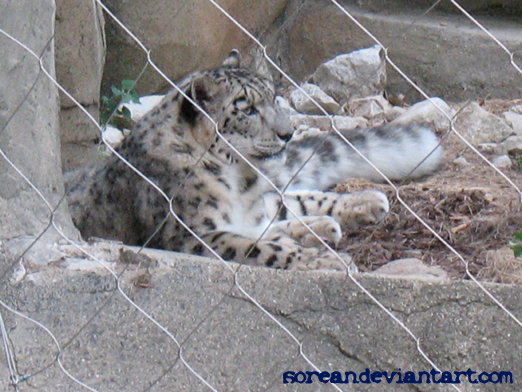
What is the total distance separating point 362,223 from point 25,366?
4.15ft

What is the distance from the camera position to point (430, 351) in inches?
64.7

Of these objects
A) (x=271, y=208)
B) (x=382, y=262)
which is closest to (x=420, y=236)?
(x=382, y=262)

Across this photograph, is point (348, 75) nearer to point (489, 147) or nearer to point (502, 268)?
point (489, 147)

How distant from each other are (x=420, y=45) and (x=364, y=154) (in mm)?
1666

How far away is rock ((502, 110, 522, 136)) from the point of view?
3.67 m

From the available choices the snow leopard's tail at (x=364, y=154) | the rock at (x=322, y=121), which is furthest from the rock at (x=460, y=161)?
the rock at (x=322, y=121)

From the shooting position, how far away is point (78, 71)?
314 centimetres

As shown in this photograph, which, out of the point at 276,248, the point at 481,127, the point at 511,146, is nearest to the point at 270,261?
the point at 276,248

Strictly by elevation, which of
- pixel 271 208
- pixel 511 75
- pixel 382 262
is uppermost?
pixel 382 262

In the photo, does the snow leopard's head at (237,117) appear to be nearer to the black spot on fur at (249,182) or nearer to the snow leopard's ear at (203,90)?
the snow leopard's ear at (203,90)

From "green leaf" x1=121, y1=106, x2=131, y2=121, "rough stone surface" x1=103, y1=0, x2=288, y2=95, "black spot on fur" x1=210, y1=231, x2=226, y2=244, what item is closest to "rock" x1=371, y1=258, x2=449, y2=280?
"black spot on fur" x1=210, y1=231, x2=226, y2=244

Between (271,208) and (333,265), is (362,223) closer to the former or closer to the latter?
(271,208)

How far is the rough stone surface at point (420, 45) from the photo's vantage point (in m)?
4.50

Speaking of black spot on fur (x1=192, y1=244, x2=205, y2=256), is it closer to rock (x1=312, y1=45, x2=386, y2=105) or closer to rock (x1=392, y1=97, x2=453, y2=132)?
rock (x1=392, y1=97, x2=453, y2=132)
